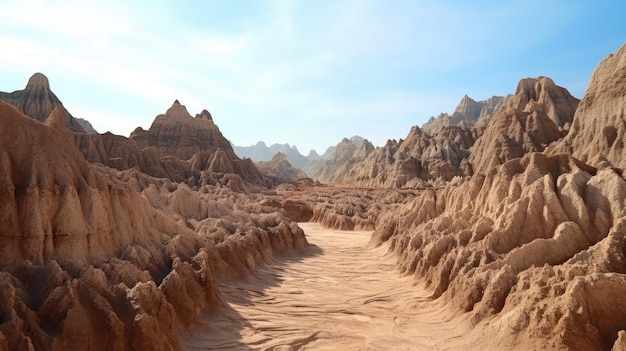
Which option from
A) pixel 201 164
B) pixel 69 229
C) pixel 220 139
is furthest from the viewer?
Answer: pixel 220 139

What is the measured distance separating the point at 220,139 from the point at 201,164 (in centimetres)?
1584

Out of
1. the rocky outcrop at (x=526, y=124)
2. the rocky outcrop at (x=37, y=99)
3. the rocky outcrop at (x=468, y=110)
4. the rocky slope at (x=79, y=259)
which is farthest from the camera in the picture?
the rocky outcrop at (x=468, y=110)

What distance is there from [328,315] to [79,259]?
4.71 m

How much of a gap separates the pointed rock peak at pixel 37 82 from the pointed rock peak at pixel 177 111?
15.4 meters

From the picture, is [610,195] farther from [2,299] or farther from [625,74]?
[625,74]

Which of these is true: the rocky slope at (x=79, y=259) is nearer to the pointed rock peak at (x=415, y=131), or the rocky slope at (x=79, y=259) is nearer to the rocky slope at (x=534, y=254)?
the rocky slope at (x=534, y=254)

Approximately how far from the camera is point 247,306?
965cm

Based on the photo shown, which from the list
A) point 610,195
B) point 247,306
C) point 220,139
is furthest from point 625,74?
point 220,139

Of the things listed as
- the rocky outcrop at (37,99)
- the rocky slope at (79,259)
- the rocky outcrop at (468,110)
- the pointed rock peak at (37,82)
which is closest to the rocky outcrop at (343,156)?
the rocky outcrop at (468,110)

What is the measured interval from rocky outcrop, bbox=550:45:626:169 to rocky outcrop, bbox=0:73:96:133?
5240 cm

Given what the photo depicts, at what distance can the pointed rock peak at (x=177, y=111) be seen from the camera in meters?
64.4

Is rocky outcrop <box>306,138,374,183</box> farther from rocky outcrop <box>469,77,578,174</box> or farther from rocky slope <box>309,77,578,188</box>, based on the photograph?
rocky outcrop <box>469,77,578,174</box>

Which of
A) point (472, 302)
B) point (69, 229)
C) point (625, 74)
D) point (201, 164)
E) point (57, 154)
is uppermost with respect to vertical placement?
point (625, 74)

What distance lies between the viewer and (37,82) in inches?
2315
